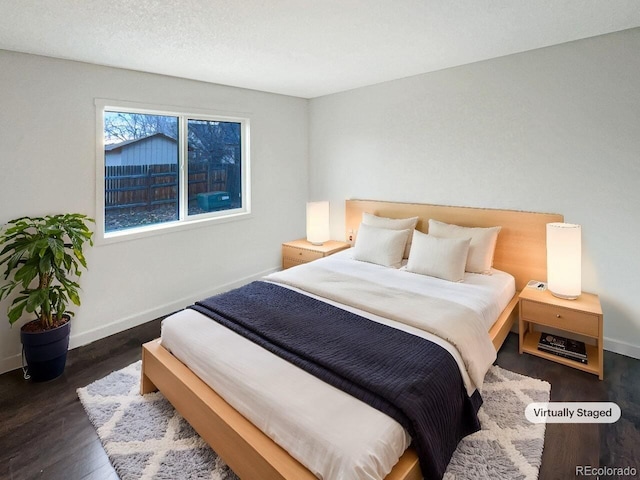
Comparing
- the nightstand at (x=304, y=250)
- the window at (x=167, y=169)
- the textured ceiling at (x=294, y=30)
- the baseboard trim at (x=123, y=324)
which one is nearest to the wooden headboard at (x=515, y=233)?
the nightstand at (x=304, y=250)

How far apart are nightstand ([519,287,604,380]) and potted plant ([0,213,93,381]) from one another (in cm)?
336

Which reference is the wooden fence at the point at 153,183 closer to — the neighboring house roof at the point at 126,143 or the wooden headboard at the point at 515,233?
the neighboring house roof at the point at 126,143

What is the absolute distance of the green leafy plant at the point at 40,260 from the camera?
2.35 meters

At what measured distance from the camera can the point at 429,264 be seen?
10.0 ft

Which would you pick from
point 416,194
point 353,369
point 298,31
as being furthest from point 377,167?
point 353,369

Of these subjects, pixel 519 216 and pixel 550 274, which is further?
pixel 519 216

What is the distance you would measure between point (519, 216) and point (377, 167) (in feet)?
5.22

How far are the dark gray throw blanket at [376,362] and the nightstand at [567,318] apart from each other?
1.00m

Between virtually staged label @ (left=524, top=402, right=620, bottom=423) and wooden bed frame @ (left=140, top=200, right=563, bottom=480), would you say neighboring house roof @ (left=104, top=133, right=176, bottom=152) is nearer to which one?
wooden bed frame @ (left=140, top=200, right=563, bottom=480)

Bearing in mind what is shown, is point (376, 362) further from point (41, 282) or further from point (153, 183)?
point (153, 183)

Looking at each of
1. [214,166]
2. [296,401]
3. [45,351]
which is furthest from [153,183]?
[296,401]

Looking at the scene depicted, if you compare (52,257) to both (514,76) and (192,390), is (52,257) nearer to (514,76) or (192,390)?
(192,390)

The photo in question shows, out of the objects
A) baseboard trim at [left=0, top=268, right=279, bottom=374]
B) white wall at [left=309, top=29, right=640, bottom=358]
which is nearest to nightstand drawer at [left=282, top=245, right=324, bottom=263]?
baseboard trim at [left=0, top=268, right=279, bottom=374]

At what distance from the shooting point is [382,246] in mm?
3438
